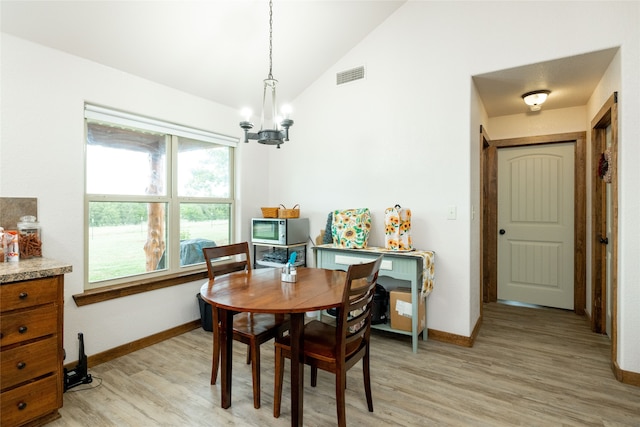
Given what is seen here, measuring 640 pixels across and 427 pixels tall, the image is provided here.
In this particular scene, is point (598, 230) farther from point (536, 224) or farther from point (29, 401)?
point (29, 401)

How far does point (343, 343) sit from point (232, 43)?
2.69 metres

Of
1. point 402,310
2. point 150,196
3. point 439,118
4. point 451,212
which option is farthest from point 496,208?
point 150,196

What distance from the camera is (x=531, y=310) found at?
155 inches

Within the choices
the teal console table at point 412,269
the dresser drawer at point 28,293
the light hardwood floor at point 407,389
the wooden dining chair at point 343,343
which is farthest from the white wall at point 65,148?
the teal console table at point 412,269

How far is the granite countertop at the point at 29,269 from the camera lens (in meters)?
Result: 1.68

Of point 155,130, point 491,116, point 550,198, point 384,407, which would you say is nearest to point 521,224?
point 550,198

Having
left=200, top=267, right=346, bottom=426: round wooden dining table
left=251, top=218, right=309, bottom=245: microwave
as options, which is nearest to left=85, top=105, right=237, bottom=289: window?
left=251, top=218, right=309, bottom=245: microwave

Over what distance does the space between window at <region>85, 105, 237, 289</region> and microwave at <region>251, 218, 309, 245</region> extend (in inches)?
13.9

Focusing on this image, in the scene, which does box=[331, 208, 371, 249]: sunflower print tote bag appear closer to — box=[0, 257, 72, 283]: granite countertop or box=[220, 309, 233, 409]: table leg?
box=[220, 309, 233, 409]: table leg

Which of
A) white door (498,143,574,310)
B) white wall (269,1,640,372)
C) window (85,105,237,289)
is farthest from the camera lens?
white door (498,143,574,310)

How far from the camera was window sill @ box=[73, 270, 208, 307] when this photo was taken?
98.9 inches

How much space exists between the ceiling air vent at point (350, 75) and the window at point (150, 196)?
4.66 ft

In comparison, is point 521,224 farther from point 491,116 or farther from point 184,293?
point 184,293

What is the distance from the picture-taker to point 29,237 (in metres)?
2.14
